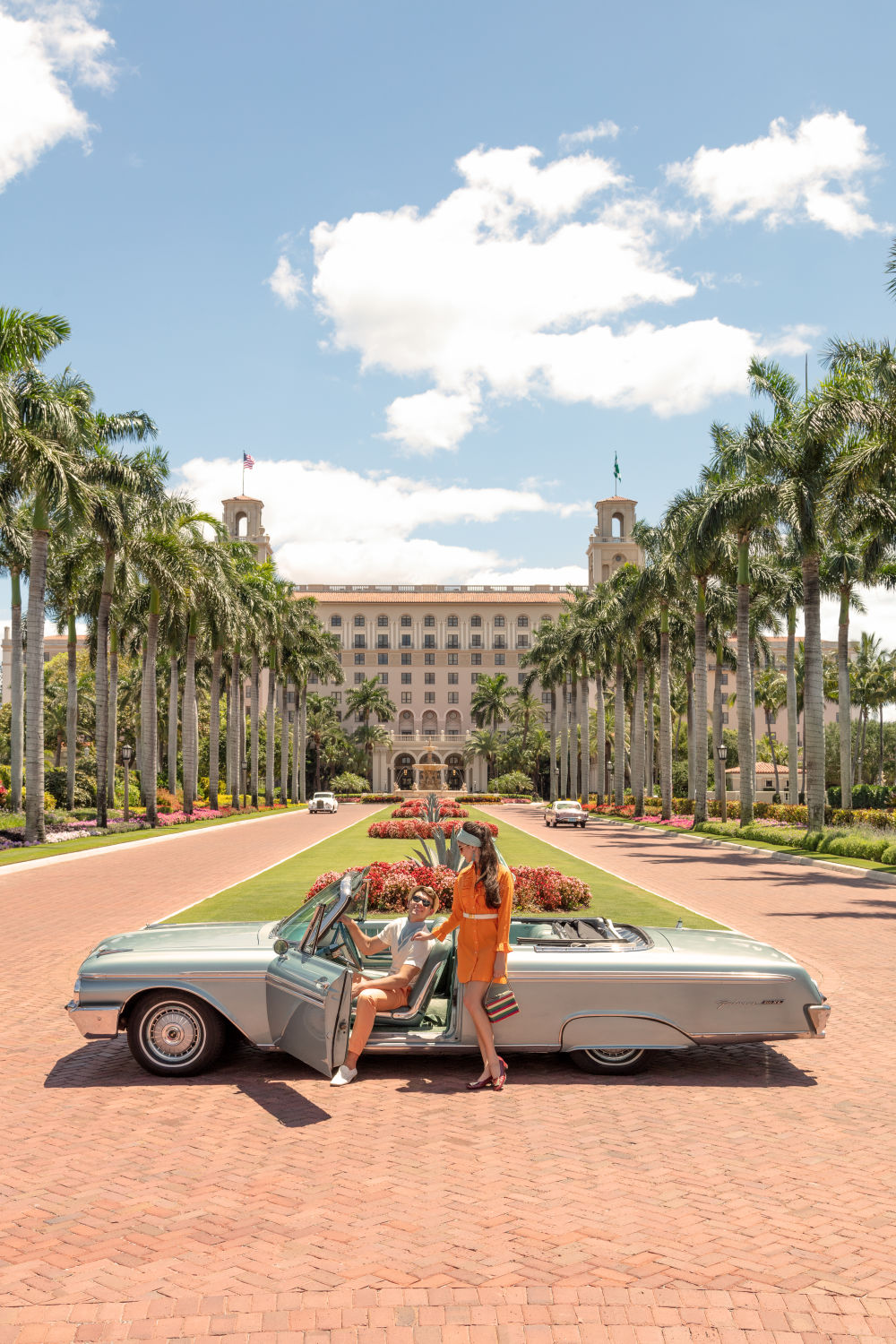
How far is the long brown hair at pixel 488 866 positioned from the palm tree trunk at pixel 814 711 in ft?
79.0

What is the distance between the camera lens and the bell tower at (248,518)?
127 metres

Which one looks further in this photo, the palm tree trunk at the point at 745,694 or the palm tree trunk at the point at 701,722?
the palm tree trunk at the point at 701,722

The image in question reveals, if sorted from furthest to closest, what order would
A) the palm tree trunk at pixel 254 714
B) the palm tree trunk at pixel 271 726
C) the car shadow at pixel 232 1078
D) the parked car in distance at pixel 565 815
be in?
the palm tree trunk at pixel 271 726 → the palm tree trunk at pixel 254 714 → the parked car in distance at pixel 565 815 → the car shadow at pixel 232 1078

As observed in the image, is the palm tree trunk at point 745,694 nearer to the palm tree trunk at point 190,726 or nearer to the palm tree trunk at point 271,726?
the palm tree trunk at point 190,726

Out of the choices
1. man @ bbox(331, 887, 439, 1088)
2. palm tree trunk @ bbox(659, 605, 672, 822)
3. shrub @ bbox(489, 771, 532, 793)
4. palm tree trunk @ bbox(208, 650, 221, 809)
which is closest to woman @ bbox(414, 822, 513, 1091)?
man @ bbox(331, 887, 439, 1088)

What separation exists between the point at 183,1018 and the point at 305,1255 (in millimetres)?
2940

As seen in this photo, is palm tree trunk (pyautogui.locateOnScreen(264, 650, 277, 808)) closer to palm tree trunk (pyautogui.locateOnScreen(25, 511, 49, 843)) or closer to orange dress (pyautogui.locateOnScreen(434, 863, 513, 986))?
palm tree trunk (pyautogui.locateOnScreen(25, 511, 49, 843))

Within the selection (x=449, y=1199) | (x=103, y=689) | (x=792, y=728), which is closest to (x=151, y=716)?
(x=103, y=689)

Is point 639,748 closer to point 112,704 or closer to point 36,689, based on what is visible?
point 112,704

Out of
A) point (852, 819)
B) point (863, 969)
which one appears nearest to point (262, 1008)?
point (863, 969)

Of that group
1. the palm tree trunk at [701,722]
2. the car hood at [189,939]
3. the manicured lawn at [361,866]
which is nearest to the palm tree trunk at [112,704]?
the manicured lawn at [361,866]

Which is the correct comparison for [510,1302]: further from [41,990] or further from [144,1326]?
[41,990]

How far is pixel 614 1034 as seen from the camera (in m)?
6.93

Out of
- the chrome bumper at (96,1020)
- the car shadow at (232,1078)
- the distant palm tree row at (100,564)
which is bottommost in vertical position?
the car shadow at (232,1078)
